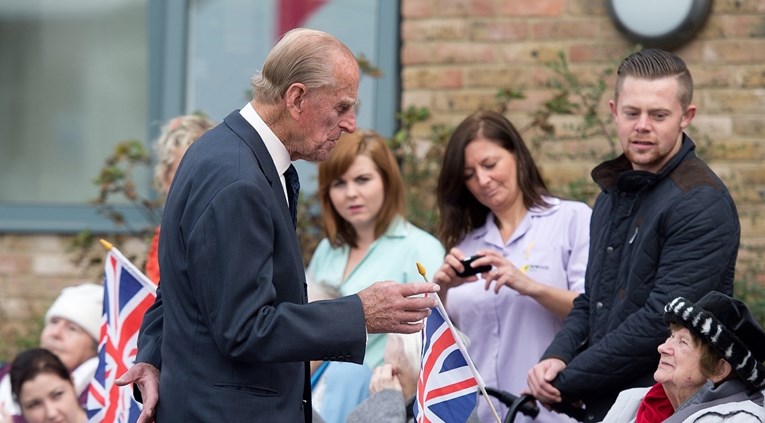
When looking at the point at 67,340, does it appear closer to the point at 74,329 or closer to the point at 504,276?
the point at 74,329

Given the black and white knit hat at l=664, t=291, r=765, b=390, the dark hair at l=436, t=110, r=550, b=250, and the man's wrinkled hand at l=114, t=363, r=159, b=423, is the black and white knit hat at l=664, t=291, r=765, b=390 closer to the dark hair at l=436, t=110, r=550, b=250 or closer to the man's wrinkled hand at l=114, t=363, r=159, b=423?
the dark hair at l=436, t=110, r=550, b=250

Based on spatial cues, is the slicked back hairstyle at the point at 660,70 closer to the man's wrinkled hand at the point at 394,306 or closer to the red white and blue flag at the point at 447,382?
the red white and blue flag at the point at 447,382

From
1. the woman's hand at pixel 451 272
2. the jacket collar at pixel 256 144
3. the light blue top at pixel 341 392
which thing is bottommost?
the light blue top at pixel 341 392

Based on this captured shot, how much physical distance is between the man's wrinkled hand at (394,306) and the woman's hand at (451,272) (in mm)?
1315

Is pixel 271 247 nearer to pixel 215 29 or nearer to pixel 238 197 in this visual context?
pixel 238 197

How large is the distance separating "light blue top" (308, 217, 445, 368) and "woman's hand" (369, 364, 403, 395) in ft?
0.99

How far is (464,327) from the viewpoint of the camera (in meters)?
4.96

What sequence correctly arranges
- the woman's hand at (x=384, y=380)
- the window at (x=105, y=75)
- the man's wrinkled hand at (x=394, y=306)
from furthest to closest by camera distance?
the window at (x=105, y=75) < the woman's hand at (x=384, y=380) < the man's wrinkled hand at (x=394, y=306)

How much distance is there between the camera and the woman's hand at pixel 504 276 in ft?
15.1

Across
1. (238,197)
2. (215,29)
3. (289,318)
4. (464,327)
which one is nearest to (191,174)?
(238,197)

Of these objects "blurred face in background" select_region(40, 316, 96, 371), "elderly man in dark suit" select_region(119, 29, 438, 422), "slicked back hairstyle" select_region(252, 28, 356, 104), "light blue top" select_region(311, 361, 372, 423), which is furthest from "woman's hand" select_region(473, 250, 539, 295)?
"blurred face in background" select_region(40, 316, 96, 371)

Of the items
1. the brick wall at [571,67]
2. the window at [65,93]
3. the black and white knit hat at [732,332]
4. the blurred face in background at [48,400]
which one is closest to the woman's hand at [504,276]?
the black and white knit hat at [732,332]

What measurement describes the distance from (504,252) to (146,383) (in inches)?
69.8

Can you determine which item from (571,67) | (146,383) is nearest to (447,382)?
(146,383)
